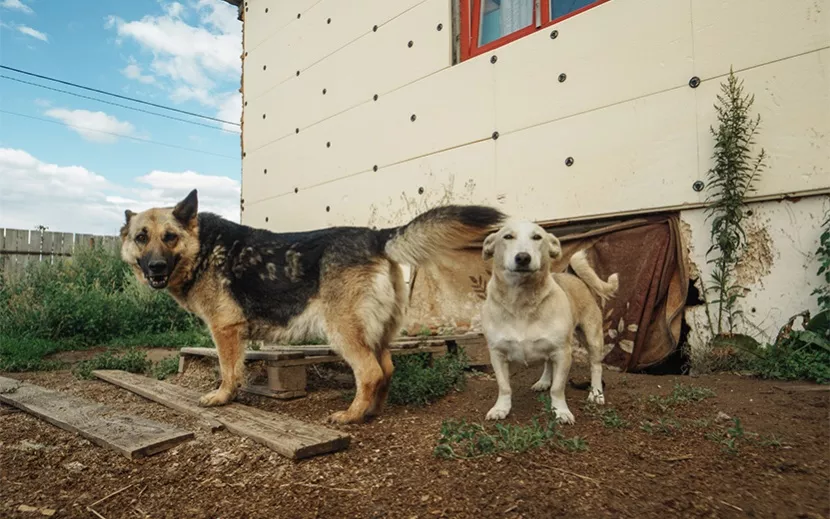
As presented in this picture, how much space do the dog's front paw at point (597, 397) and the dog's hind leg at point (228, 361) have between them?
99.8 inches

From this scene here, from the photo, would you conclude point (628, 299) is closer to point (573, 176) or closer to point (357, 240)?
point (573, 176)

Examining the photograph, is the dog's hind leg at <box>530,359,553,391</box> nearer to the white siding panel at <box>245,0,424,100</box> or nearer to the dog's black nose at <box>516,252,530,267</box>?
the dog's black nose at <box>516,252,530,267</box>

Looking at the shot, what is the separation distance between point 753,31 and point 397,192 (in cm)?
432

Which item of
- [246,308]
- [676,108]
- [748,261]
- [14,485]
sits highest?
[676,108]

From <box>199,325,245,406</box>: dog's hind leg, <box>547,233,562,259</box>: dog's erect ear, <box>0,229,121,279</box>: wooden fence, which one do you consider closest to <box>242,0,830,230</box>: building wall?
<box>547,233,562,259</box>: dog's erect ear

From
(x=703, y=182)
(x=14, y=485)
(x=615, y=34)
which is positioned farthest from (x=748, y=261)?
(x=14, y=485)

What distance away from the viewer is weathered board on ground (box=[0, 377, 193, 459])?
263 cm

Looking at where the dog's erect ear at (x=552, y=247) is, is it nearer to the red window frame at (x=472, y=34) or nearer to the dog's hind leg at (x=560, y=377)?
the dog's hind leg at (x=560, y=377)

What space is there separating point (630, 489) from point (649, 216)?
335 centimetres

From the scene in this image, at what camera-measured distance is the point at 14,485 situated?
2281 millimetres

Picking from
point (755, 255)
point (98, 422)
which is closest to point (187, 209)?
point (98, 422)

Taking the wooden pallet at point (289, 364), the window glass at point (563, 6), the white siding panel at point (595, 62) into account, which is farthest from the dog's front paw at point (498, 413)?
the window glass at point (563, 6)

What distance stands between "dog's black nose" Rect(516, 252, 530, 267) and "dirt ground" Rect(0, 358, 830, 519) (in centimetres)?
97

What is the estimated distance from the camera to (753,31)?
4043 millimetres
